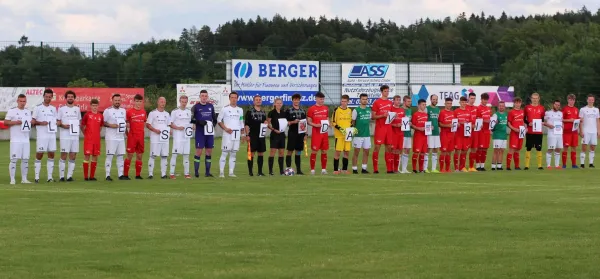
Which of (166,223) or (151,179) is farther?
(151,179)

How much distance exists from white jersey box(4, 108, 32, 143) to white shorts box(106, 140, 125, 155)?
1928 mm

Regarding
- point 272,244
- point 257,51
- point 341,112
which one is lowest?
point 272,244

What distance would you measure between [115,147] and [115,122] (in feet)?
1.95

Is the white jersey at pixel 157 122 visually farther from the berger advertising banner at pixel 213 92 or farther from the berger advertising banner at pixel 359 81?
the berger advertising banner at pixel 359 81

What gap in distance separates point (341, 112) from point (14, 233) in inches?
551

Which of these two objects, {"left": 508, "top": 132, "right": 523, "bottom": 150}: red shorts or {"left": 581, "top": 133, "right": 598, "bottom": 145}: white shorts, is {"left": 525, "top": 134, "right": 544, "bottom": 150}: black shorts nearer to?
{"left": 508, "top": 132, "right": 523, "bottom": 150}: red shorts

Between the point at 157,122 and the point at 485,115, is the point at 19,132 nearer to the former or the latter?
the point at 157,122

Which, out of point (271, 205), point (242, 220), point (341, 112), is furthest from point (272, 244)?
point (341, 112)

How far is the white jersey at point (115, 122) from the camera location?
935 inches

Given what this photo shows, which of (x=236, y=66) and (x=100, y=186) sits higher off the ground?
(x=236, y=66)

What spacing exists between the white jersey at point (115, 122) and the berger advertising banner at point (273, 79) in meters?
22.8

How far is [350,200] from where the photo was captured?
58.4 feet

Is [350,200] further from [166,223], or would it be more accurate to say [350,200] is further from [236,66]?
[236,66]

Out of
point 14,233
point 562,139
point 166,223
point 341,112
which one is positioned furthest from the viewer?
point 562,139
